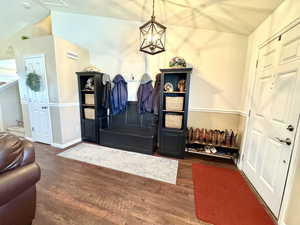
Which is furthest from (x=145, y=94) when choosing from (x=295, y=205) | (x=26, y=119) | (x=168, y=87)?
(x=26, y=119)

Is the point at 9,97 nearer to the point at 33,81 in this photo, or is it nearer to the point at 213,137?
the point at 33,81

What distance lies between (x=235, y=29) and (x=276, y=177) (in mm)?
2584

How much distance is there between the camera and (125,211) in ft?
5.18

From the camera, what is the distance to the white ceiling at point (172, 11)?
6.62ft

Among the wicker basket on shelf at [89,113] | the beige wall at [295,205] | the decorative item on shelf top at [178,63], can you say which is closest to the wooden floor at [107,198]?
the beige wall at [295,205]

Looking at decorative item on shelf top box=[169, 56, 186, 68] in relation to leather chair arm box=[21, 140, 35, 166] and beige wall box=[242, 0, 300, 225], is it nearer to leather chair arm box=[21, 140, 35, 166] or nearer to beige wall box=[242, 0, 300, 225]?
beige wall box=[242, 0, 300, 225]

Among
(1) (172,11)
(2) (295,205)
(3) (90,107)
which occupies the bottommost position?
(2) (295,205)

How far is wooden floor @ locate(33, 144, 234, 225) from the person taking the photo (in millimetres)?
1479

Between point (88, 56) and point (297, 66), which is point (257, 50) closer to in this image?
point (297, 66)

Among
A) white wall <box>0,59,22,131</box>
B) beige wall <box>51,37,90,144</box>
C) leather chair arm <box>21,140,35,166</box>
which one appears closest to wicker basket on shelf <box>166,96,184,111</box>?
leather chair arm <box>21,140,35,166</box>

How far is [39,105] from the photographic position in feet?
10.8

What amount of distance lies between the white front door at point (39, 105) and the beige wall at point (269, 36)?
4.28 metres

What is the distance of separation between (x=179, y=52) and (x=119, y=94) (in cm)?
176

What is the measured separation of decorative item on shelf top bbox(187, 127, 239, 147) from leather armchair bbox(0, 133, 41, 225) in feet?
8.32
